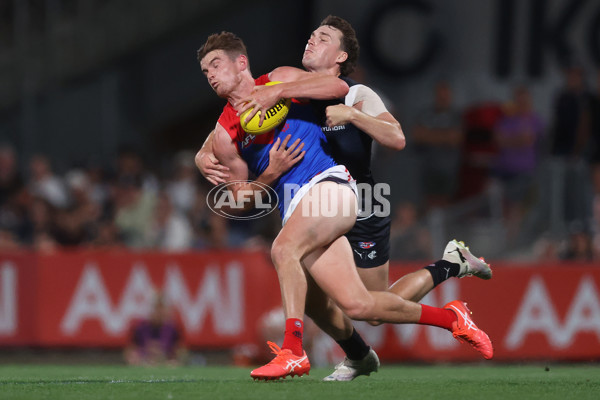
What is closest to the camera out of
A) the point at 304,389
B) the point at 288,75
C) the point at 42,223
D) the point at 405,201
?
the point at 304,389

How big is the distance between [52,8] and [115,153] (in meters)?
2.88

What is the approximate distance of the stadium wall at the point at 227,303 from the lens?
13.0 metres

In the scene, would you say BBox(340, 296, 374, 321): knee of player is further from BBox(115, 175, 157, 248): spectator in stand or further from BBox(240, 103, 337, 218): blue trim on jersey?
BBox(115, 175, 157, 248): spectator in stand

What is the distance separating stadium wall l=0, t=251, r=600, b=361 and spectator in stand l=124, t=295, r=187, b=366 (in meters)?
0.45

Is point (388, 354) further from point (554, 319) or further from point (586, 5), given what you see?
point (586, 5)

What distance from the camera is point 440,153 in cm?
1405

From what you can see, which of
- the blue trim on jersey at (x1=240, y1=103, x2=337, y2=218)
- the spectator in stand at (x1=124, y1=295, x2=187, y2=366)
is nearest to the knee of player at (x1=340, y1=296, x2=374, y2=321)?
the blue trim on jersey at (x1=240, y1=103, x2=337, y2=218)

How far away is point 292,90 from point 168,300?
6.61 meters

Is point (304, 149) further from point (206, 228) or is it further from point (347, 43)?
point (206, 228)

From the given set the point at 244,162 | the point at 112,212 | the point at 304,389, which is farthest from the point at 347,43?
the point at 112,212

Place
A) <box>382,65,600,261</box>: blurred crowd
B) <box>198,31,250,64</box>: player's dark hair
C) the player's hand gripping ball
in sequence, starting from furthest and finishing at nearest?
<box>382,65,600,261</box>: blurred crowd < <box>198,31,250,64</box>: player's dark hair < the player's hand gripping ball

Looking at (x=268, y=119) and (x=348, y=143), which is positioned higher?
(x=268, y=119)

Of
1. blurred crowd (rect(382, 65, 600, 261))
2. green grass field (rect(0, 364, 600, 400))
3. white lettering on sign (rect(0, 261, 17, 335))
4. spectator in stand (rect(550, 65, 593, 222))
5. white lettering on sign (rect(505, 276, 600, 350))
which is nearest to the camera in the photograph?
green grass field (rect(0, 364, 600, 400))

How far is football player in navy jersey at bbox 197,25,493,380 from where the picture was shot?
6.94 metres
